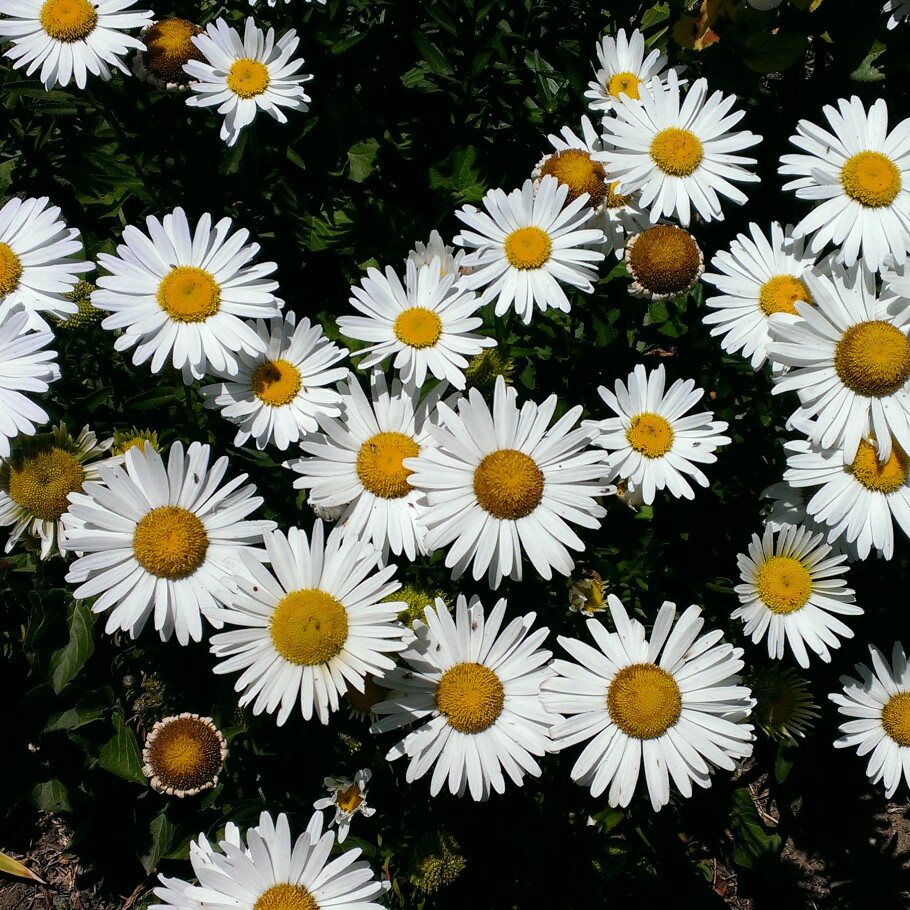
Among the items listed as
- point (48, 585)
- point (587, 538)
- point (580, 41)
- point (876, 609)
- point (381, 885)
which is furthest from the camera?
point (580, 41)

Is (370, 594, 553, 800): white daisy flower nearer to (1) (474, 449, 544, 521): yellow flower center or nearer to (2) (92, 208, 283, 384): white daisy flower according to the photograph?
(1) (474, 449, 544, 521): yellow flower center

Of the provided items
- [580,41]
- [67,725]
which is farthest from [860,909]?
[580,41]

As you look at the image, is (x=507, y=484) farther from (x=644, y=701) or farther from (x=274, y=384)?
(x=274, y=384)

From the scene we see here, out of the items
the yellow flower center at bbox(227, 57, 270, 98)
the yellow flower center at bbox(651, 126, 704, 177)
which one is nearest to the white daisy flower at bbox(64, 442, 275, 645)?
the yellow flower center at bbox(227, 57, 270, 98)

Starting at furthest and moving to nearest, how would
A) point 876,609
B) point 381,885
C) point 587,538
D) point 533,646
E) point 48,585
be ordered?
1. point 876,609
2. point 587,538
3. point 48,585
4. point 533,646
5. point 381,885

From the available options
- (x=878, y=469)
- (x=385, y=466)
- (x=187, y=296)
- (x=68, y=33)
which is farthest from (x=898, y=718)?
(x=68, y=33)

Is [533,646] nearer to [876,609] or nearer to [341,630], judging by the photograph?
[341,630]

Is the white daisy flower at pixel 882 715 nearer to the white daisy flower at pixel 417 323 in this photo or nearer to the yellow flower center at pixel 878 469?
the yellow flower center at pixel 878 469
